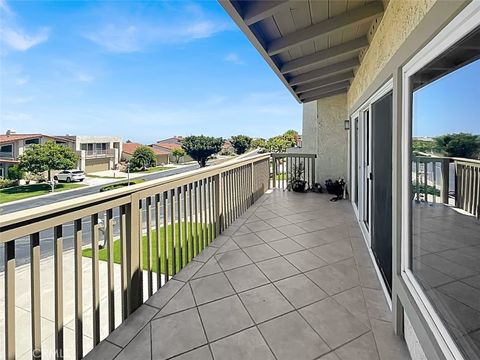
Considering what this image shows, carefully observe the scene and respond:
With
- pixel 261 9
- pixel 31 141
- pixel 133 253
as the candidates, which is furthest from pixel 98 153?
pixel 261 9

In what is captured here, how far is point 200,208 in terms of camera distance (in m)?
3.46

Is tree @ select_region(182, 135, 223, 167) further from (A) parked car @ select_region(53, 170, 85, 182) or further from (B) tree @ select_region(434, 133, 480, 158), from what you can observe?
(B) tree @ select_region(434, 133, 480, 158)

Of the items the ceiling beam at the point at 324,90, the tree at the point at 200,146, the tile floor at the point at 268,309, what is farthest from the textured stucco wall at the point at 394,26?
the tree at the point at 200,146

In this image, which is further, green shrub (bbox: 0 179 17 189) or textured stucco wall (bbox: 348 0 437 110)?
green shrub (bbox: 0 179 17 189)

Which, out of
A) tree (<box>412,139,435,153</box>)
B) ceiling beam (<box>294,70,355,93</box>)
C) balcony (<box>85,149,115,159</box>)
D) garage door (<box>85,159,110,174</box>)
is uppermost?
ceiling beam (<box>294,70,355,93</box>)

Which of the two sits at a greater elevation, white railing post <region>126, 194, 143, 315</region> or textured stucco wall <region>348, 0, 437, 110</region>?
textured stucco wall <region>348, 0, 437, 110</region>

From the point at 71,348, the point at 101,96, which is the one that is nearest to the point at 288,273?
the point at 71,348

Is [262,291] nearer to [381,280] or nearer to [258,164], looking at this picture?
[381,280]

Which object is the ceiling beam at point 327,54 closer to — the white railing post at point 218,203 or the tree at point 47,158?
the white railing post at point 218,203

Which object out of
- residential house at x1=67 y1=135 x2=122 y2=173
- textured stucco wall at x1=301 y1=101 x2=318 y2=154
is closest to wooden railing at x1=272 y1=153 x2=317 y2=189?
textured stucco wall at x1=301 y1=101 x2=318 y2=154

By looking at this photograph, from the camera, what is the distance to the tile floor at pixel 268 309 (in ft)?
5.97

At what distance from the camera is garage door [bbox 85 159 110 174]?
13.0 metres

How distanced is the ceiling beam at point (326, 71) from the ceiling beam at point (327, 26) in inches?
69.3

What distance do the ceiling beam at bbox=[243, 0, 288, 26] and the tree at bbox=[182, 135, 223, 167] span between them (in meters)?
27.7
